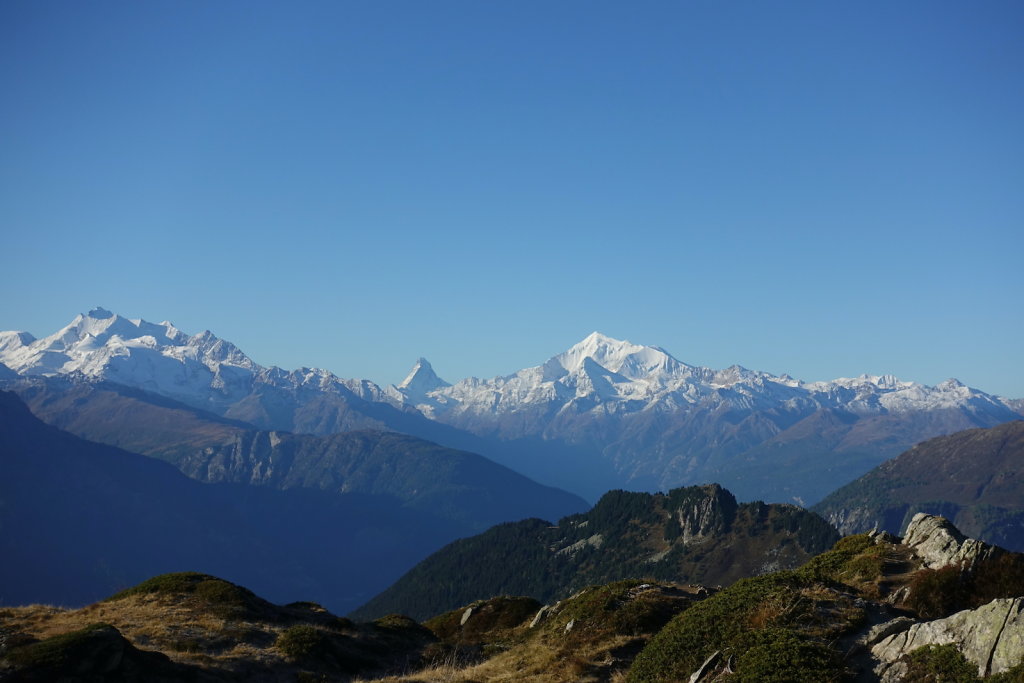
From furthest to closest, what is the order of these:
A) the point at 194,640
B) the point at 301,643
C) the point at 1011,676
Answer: the point at 301,643 → the point at 194,640 → the point at 1011,676

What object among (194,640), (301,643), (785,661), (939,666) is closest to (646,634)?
(785,661)

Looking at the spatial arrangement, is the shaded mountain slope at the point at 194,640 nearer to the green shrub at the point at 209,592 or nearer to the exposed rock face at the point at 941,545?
the green shrub at the point at 209,592

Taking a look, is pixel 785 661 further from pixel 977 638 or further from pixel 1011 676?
pixel 1011 676

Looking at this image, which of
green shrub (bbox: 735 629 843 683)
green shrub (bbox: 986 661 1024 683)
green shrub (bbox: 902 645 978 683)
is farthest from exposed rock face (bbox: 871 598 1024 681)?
green shrub (bbox: 735 629 843 683)

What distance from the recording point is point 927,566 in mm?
33000

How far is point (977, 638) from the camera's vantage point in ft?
72.1

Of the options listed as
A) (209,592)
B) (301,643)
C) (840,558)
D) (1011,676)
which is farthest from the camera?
(209,592)

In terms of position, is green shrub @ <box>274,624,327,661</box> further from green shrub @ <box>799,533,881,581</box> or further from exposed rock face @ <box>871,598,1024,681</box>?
exposed rock face @ <box>871,598,1024,681</box>

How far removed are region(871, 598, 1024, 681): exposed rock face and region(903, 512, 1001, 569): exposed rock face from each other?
7.86 metres

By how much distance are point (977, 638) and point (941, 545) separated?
13.0 m

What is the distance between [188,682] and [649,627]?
2153cm

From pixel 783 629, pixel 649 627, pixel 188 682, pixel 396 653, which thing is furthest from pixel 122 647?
pixel 783 629

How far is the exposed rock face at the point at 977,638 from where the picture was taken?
68.7 feet

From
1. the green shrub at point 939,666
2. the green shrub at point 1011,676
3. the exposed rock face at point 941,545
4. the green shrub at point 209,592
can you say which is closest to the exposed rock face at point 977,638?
the green shrub at point 939,666
